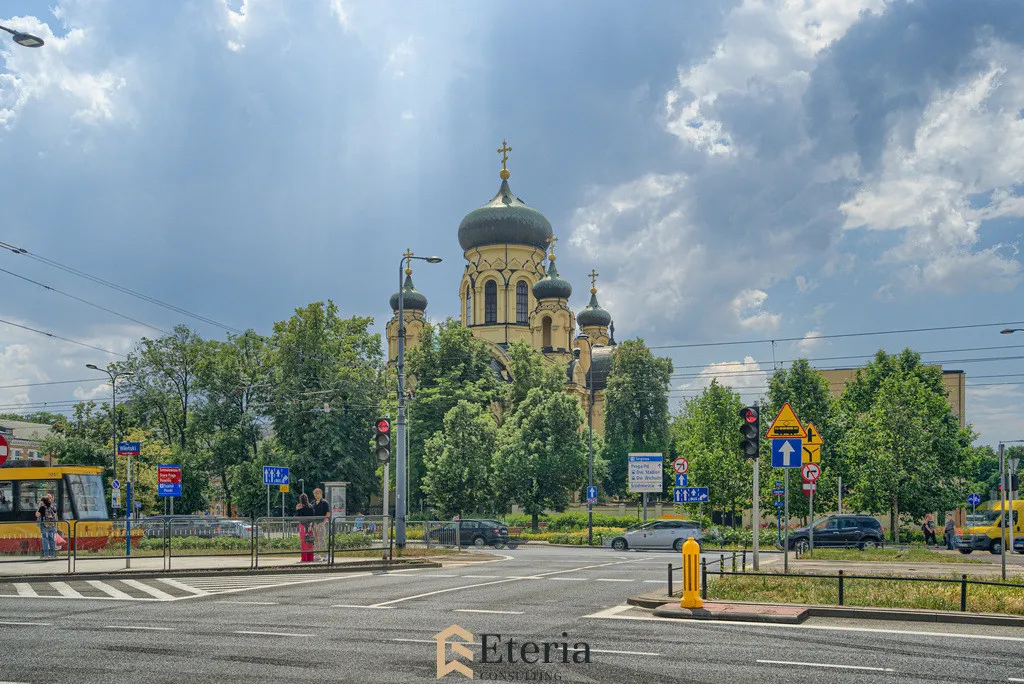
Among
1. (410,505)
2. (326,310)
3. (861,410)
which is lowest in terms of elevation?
(410,505)

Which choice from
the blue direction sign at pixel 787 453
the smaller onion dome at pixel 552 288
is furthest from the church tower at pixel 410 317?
the blue direction sign at pixel 787 453

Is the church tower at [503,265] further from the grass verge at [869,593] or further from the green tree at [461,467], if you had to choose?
the grass verge at [869,593]

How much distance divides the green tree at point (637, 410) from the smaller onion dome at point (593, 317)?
24.7 m

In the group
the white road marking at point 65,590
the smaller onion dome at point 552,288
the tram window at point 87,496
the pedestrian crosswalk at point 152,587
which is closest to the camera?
the pedestrian crosswalk at point 152,587

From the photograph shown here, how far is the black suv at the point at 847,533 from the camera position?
36312mm

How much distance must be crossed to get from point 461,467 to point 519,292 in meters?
36.5

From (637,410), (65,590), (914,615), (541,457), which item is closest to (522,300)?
(637,410)

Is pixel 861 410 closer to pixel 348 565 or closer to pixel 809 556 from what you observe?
pixel 809 556

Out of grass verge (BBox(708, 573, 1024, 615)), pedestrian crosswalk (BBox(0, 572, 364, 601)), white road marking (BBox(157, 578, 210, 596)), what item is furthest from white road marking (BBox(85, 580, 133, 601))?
grass verge (BBox(708, 573, 1024, 615))

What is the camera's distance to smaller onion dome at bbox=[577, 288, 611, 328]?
95.9 metres

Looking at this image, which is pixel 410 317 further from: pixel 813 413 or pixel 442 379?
pixel 813 413

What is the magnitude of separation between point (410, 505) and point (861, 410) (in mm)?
29100

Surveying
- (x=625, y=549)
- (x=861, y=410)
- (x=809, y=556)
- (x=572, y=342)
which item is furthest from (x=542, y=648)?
(x=572, y=342)

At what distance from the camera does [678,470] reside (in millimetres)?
41469
